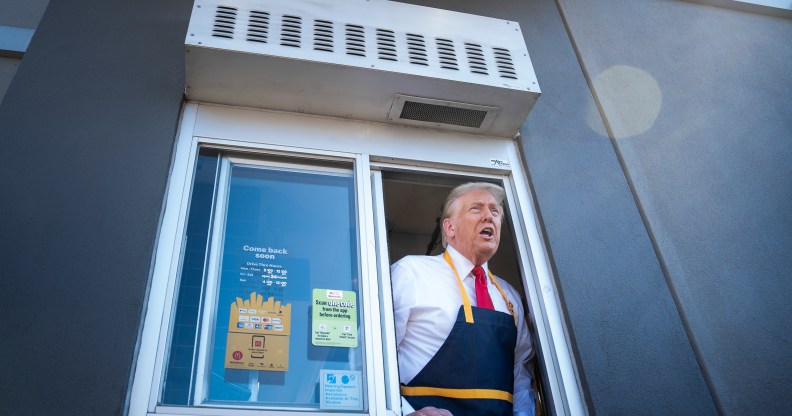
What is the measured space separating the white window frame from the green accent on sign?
6 centimetres

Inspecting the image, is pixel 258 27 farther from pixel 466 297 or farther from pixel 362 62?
pixel 466 297

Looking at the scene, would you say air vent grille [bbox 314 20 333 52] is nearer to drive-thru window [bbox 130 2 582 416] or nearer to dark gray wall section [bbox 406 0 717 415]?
drive-thru window [bbox 130 2 582 416]

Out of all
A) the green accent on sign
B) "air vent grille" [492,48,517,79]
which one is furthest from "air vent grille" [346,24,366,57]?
the green accent on sign

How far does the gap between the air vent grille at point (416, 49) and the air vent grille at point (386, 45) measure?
0.23 feet

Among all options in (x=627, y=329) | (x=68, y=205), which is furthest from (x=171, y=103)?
(x=627, y=329)

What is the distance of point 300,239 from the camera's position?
2.58 meters

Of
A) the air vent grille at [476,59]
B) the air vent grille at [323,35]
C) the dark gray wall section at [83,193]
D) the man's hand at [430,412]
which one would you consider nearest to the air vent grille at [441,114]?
the air vent grille at [476,59]

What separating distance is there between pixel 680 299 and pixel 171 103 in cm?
228

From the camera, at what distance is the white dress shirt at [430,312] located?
102 inches

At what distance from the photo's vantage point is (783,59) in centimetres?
392

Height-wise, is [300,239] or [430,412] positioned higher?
[300,239]

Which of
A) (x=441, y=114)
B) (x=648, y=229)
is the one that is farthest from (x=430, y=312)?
(x=648, y=229)

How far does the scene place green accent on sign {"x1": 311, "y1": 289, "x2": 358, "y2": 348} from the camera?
2.32m

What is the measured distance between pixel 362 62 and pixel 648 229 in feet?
4.82
